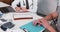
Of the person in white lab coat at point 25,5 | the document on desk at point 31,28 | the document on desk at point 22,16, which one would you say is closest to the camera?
the document on desk at point 31,28

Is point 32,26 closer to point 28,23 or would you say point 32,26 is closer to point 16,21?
point 28,23

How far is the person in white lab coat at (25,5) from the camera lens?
160 cm

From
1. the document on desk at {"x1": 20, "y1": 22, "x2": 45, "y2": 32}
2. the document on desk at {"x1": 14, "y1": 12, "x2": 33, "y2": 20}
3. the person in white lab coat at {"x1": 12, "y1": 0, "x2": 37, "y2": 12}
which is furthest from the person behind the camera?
the person in white lab coat at {"x1": 12, "y1": 0, "x2": 37, "y2": 12}

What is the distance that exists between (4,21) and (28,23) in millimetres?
271

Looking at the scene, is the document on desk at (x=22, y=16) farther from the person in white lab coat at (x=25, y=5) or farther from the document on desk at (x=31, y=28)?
the document on desk at (x=31, y=28)

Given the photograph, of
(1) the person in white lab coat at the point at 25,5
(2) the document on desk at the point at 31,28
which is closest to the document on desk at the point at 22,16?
(1) the person in white lab coat at the point at 25,5

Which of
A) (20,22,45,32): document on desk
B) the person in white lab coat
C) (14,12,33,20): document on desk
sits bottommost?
(20,22,45,32): document on desk

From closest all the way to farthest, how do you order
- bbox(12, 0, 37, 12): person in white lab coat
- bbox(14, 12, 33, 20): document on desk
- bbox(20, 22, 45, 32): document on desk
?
1. bbox(20, 22, 45, 32): document on desk
2. bbox(14, 12, 33, 20): document on desk
3. bbox(12, 0, 37, 12): person in white lab coat

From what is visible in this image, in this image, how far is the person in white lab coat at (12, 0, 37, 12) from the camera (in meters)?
1.60

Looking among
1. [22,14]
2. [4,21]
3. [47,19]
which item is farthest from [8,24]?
[47,19]

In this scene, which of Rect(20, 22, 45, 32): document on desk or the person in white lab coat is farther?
the person in white lab coat

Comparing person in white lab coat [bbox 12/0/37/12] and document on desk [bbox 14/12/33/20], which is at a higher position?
person in white lab coat [bbox 12/0/37/12]

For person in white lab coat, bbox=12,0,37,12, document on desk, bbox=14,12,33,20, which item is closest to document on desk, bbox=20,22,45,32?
document on desk, bbox=14,12,33,20

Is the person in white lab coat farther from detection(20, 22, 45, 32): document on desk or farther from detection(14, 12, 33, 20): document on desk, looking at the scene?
detection(20, 22, 45, 32): document on desk
